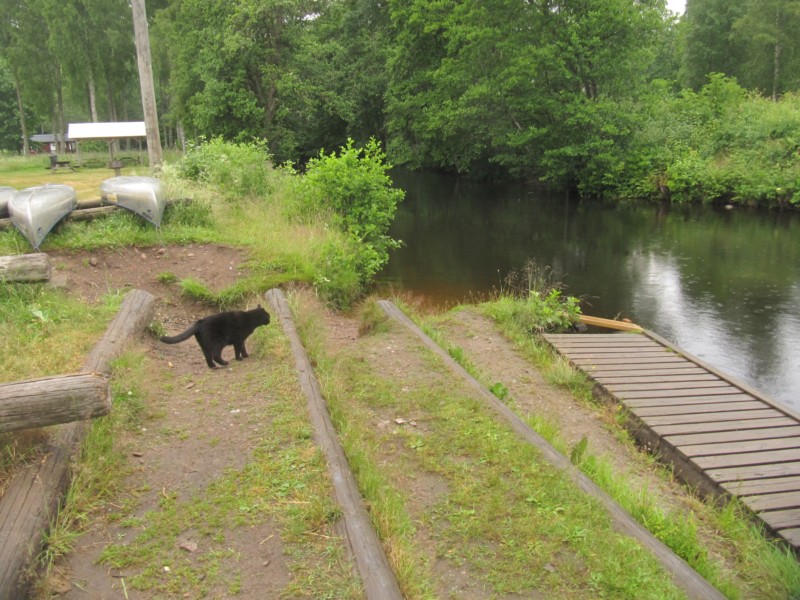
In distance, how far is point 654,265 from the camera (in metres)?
15.9

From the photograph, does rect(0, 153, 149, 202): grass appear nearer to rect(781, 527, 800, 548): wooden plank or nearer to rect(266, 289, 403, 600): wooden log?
rect(266, 289, 403, 600): wooden log

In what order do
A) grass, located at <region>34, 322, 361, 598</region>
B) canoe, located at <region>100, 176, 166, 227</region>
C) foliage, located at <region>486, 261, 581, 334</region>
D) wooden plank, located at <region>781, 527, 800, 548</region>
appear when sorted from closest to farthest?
grass, located at <region>34, 322, 361, 598</region>
wooden plank, located at <region>781, 527, 800, 548</region>
foliage, located at <region>486, 261, 581, 334</region>
canoe, located at <region>100, 176, 166, 227</region>

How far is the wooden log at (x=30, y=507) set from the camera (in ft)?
9.85

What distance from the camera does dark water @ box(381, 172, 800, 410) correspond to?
1054cm

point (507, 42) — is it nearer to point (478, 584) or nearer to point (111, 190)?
point (111, 190)

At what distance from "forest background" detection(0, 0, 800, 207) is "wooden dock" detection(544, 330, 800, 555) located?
1708 cm

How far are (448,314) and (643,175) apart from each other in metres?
20.1

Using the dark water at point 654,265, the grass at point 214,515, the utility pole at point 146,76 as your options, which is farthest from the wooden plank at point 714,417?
the utility pole at point 146,76

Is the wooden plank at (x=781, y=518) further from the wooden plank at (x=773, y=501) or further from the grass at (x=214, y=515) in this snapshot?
the grass at (x=214, y=515)

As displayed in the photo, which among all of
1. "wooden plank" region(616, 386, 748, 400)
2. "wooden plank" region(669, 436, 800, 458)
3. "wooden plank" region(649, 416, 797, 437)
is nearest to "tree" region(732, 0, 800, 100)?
"wooden plank" region(616, 386, 748, 400)

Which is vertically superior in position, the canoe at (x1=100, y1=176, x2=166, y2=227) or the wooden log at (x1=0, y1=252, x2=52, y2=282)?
the canoe at (x1=100, y1=176, x2=166, y2=227)

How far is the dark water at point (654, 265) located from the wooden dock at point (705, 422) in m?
1.40

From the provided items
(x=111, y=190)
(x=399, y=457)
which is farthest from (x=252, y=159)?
(x=399, y=457)

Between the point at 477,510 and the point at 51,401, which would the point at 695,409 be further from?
the point at 51,401
